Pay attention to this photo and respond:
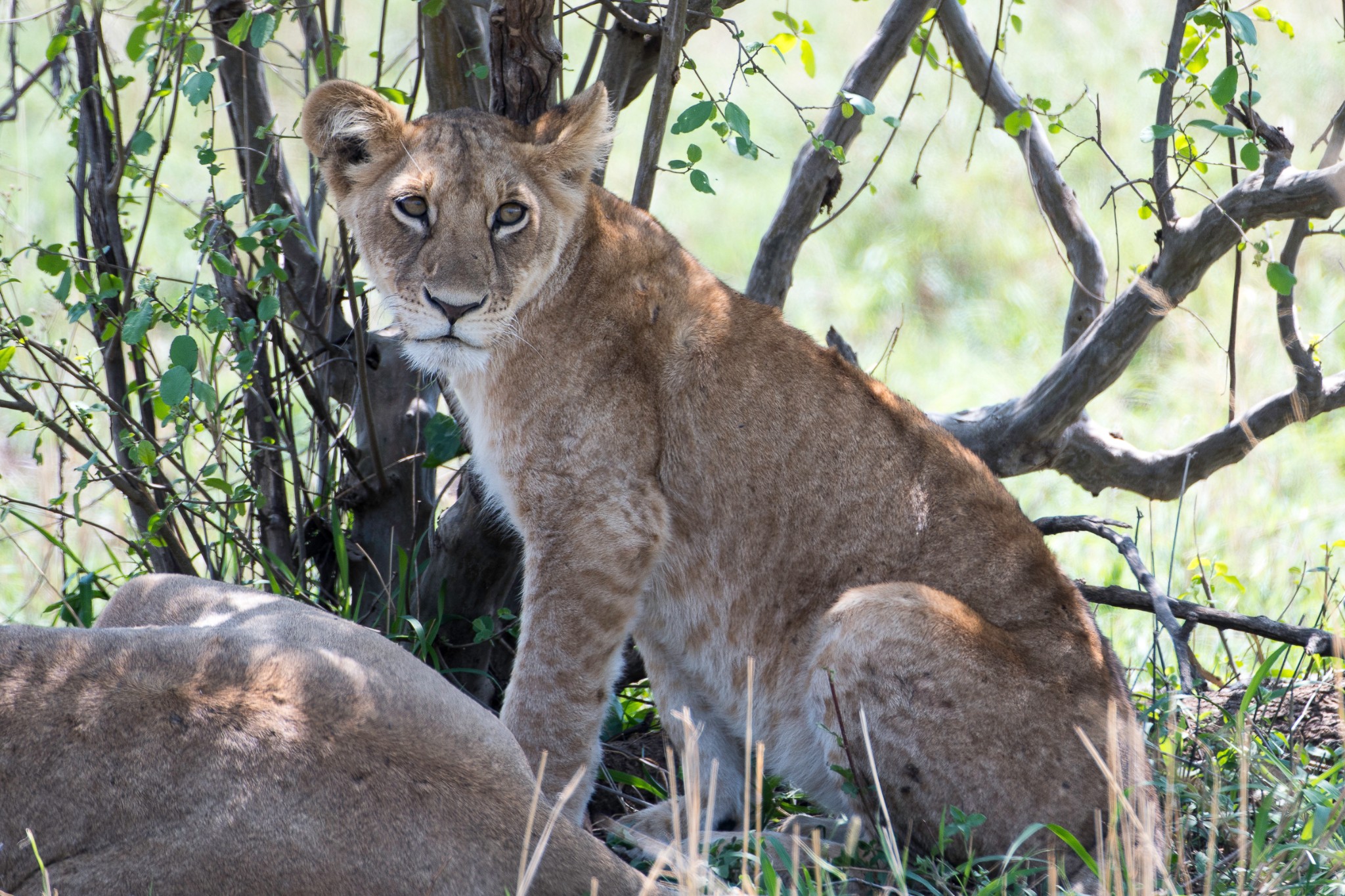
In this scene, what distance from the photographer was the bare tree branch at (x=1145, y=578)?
3.73m

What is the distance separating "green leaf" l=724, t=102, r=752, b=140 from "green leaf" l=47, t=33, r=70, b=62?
201cm

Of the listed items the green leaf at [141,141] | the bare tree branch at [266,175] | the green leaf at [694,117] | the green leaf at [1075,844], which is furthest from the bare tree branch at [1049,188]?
the green leaf at [141,141]

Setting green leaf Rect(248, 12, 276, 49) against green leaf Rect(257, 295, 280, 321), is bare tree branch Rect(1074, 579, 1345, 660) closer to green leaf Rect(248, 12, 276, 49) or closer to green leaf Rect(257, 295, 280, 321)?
green leaf Rect(257, 295, 280, 321)

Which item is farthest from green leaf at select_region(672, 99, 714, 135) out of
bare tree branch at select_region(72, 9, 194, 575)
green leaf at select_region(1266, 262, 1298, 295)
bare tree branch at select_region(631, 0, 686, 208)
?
bare tree branch at select_region(72, 9, 194, 575)

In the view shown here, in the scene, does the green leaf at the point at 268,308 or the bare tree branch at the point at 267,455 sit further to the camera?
the bare tree branch at the point at 267,455

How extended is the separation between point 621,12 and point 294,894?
9.62 ft

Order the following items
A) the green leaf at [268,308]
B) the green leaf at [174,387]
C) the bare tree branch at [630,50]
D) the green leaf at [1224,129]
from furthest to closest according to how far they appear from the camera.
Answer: the bare tree branch at [630,50] < the green leaf at [268,308] < the green leaf at [1224,129] < the green leaf at [174,387]

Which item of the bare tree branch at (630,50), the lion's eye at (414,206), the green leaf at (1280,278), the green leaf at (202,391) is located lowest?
the green leaf at (202,391)

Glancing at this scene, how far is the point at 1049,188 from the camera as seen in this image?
16.0ft

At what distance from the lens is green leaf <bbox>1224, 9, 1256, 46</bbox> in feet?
11.0

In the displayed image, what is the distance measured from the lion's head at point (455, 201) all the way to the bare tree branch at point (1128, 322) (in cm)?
166

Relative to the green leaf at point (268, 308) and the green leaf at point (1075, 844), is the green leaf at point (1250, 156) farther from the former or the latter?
the green leaf at point (268, 308)

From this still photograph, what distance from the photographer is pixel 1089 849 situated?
130 inches

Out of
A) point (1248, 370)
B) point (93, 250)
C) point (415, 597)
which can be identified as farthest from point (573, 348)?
point (1248, 370)
